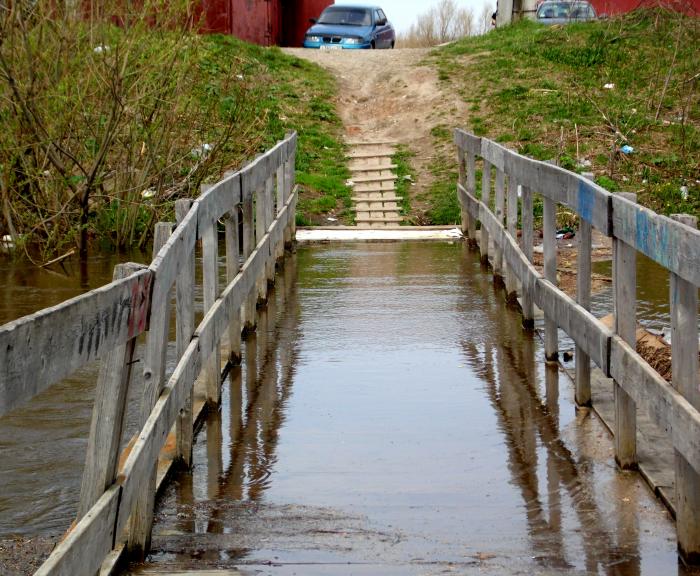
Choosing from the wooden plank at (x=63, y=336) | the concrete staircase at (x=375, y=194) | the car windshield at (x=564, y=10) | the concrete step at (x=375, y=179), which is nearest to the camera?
the wooden plank at (x=63, y=336)

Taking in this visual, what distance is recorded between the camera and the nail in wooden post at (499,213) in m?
11.0

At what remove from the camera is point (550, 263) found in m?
8.37

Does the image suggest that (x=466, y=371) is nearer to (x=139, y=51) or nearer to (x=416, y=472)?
(x=416, y=472)

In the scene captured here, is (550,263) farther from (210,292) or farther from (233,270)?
(210,292)

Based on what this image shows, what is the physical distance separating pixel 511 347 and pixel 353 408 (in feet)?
6.73

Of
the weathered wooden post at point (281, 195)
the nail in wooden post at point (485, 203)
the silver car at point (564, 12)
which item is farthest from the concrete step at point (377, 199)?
the silver car at point (564, 12)

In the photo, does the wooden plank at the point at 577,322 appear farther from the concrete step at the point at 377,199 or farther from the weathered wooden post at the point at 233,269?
the concrete step at the point at 377,199

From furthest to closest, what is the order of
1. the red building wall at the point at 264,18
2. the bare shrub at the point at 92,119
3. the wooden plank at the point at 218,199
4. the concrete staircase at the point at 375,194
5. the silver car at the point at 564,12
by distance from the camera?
1. the silver car at the point at 564,12
2. the red building wall at the point at 264,18
3. the concrete staircase at the point at 375,194
4. the bare shrub at the point at 92,119
5. the wooden plank at the point at 218,199

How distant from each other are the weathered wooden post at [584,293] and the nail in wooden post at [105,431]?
11.9 feet

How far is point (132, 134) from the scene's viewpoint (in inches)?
505

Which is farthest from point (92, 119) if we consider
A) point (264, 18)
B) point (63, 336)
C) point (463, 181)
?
point (264, 18)

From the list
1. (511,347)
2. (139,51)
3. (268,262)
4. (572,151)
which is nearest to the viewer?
(511,347)

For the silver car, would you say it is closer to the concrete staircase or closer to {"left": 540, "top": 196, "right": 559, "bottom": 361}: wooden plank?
the concrete staircase

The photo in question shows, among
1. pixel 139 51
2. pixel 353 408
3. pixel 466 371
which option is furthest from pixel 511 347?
pixel 139 51
